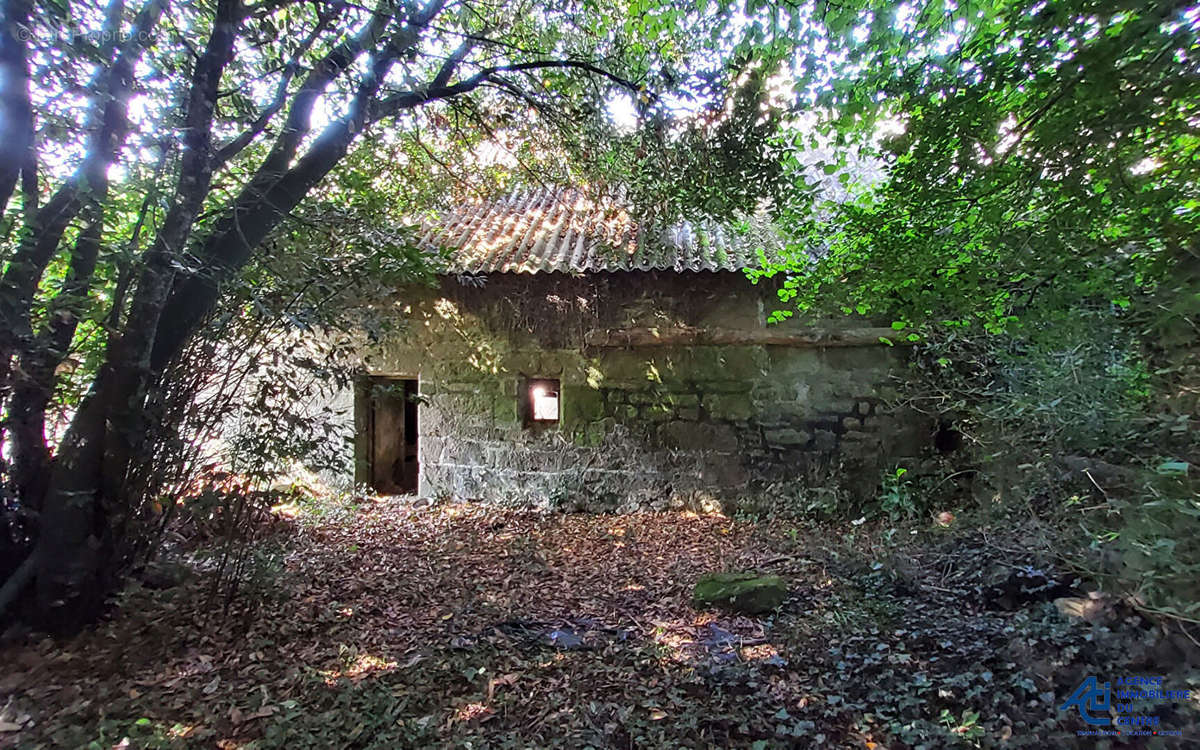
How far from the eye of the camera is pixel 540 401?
621 centimetres

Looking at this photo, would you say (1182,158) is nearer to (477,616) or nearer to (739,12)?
(739,12)

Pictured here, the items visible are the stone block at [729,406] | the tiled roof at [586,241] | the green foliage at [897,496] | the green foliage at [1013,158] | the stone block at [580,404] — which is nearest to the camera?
the green foliage at [1013,158]

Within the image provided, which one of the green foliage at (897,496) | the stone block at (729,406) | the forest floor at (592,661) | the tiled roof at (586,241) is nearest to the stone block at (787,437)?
the stone block at (729,406)

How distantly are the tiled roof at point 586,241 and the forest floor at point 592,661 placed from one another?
2.72m

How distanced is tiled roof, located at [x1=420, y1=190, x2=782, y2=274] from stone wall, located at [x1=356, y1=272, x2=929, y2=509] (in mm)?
255

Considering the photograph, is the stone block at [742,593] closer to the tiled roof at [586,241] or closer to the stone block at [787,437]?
the stone block at [787,437]

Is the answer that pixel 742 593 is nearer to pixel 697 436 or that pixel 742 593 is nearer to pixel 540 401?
pixel 697 436

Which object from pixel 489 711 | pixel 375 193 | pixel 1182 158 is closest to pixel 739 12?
pixel 1182 158

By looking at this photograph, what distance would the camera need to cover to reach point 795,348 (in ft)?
18.3

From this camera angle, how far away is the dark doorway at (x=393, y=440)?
265 inches

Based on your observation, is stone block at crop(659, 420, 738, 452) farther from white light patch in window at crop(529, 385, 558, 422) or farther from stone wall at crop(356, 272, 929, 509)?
white light patch in window at crop(529, 385, 558, 422)

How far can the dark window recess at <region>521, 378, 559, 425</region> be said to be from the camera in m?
6.04

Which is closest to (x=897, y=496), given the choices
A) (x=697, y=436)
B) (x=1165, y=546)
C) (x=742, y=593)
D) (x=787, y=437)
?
(x=787, y=437)

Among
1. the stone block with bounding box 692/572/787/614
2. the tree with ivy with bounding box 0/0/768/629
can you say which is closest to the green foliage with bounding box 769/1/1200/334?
the tree with ivy with bounding box 0/0/768/629
